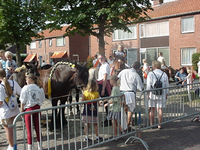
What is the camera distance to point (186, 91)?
22.5 feet

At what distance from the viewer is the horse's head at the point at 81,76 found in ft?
19.8

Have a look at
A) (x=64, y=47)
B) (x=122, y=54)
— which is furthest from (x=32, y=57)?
(x=122, y=54)

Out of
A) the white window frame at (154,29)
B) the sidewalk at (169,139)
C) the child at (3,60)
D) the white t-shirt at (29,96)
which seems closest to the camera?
the white t-shirt at (29,96)

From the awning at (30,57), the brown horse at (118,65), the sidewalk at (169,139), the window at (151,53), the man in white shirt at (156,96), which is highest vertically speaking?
the awning at (30,57)

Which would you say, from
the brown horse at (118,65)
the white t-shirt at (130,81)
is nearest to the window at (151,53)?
the brown horse at (118,65)

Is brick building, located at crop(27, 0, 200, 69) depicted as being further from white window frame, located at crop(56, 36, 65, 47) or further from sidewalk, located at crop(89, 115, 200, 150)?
sidewalk, located at crop(89, 115, 200, 150)

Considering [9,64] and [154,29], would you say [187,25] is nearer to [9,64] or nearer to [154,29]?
[154,29]

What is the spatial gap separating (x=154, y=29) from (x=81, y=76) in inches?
910

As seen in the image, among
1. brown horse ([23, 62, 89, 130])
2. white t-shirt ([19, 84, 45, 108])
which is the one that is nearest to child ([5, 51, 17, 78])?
brown horse ([23, 62, 89, 130])

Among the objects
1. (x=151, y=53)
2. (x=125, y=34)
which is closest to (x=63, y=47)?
(x=125, y=34)

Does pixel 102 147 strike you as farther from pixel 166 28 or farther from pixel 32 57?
pixel 32 57

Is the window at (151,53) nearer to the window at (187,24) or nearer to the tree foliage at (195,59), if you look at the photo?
the window at (187,24)

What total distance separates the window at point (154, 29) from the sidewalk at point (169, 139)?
21216 millimetres

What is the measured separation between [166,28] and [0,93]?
81.2ft
